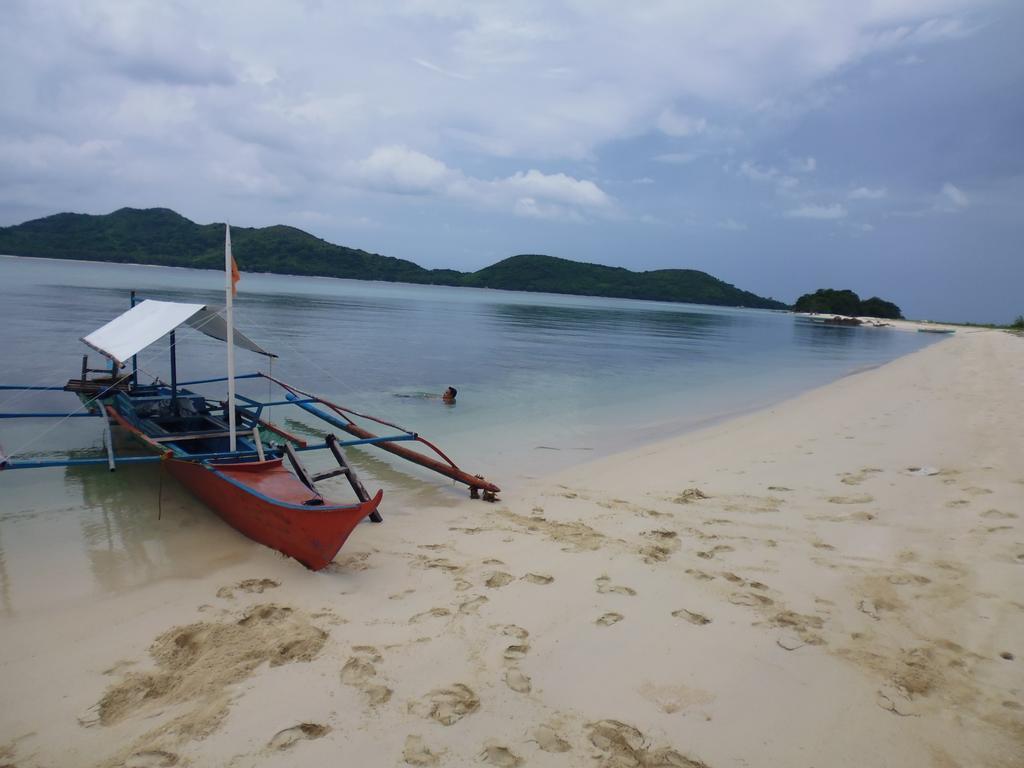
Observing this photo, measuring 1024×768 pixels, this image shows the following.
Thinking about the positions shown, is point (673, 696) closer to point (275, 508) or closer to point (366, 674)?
point (366, 674)

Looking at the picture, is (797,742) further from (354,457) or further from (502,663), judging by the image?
(354,457)

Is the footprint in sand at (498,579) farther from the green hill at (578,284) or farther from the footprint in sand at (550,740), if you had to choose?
the green hill at (578,284)

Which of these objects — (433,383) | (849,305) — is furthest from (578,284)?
(433,383)

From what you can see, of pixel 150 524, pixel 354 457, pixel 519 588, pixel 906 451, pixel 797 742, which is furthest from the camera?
pixel 354 457

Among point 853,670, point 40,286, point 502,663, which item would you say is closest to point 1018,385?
point 853,670

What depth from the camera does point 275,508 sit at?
5.53m

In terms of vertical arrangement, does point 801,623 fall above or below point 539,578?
above

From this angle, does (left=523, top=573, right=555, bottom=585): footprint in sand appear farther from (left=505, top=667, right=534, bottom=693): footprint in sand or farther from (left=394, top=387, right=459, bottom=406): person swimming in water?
(left=394, top=387, right=459, bottom=406): person swimming in water

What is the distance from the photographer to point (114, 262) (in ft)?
400

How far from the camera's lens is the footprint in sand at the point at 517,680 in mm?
3689

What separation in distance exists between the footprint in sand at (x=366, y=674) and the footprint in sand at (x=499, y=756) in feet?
2.49

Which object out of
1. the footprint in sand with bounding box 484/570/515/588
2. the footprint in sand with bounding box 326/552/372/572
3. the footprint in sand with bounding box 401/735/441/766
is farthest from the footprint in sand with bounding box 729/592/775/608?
the footprint in sand with bounding box 326/552/372/572

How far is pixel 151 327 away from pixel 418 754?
7.15m

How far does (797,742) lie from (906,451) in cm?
752
